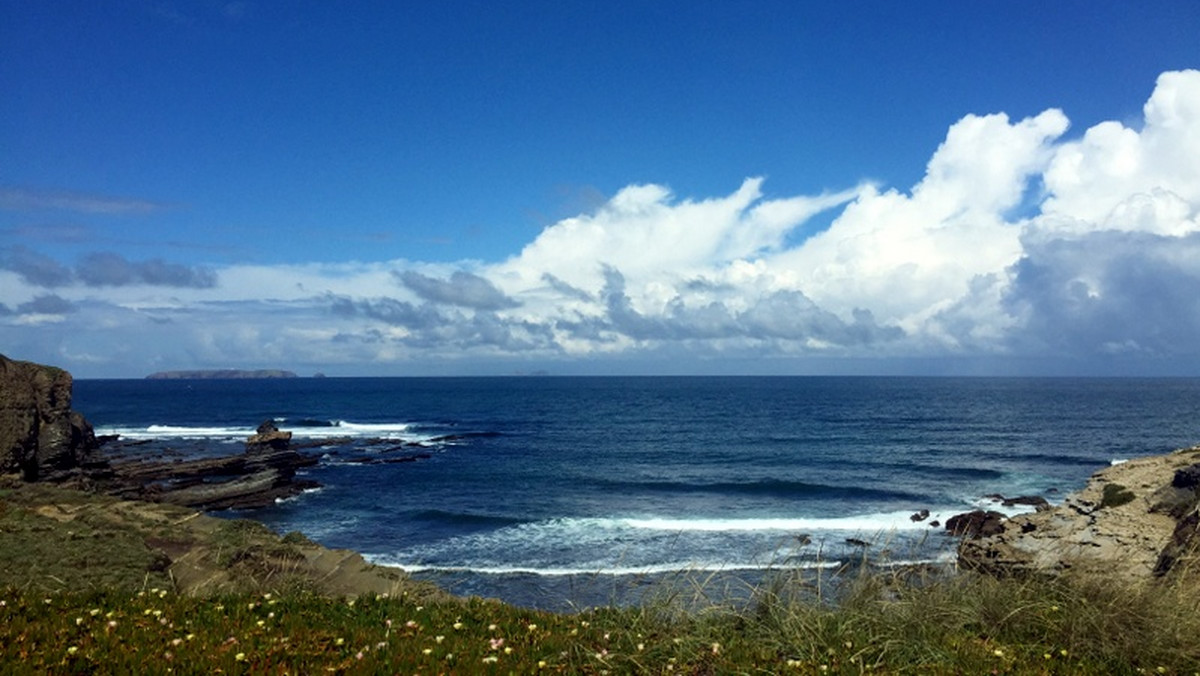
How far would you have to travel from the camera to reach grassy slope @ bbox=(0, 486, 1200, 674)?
646 cm

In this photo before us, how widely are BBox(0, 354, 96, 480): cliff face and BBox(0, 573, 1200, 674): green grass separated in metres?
26.0

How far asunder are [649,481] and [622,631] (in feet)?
125

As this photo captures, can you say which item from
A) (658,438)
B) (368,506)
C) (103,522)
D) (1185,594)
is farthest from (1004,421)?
(103,522)

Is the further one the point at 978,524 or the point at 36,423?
the point at 36,423

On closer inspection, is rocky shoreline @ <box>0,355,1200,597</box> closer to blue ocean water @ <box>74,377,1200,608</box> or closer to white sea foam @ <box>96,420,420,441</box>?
blue ocean water @ <box>74,377,1200,608</box>

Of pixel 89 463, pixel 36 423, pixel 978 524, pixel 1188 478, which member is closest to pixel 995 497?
pixel 978 524

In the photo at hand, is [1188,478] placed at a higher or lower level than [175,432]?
higher

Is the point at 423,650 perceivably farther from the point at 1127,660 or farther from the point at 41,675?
the point at 1127,660

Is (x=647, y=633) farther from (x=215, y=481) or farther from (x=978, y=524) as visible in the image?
(x=215, y=481)

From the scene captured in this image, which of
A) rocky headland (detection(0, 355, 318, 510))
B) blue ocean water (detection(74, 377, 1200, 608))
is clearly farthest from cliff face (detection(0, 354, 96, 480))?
blue ocean water (detection(74, 377, 1200, 608))

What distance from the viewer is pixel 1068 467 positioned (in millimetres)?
49531

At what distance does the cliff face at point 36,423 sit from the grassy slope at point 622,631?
2372cm

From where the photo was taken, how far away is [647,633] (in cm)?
761

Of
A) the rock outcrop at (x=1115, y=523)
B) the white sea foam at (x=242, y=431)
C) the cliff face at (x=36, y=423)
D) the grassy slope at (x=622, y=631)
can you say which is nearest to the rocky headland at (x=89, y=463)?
the cliff face at (x=36, y=423)
